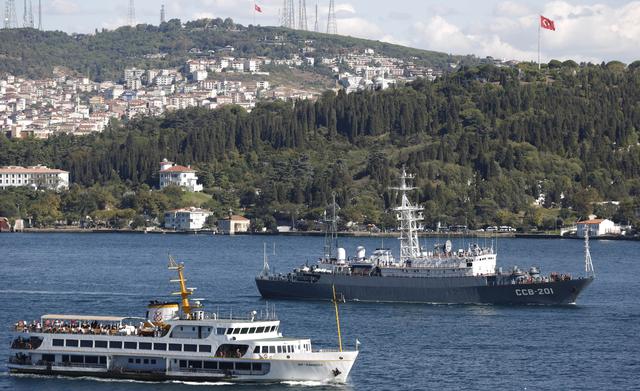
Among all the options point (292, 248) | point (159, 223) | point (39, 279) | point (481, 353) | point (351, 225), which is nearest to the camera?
point (481, 353)

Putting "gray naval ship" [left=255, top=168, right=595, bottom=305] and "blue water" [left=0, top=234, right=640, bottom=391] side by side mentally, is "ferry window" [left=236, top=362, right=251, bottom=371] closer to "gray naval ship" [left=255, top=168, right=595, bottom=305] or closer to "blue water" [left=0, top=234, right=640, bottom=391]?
"blue water" [left=0, top=234, right=640, bottom=391]

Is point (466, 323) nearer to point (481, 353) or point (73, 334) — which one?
point (481, 353)

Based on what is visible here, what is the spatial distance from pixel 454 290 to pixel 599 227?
97.3m

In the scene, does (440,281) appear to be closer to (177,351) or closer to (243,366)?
(243,366)

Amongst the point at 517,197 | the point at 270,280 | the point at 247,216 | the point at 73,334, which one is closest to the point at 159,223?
the point at 247,216

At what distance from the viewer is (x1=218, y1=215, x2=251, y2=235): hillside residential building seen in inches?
7234

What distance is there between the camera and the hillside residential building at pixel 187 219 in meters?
187

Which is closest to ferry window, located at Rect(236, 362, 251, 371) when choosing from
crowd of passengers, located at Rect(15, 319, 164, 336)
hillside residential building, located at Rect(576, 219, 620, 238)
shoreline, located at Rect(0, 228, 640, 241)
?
crowd of passengers, located at Rect(15, 319, 164, 336)

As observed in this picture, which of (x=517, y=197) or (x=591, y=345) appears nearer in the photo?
(x=591, y=345)

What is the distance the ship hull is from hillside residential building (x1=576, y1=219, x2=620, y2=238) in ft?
302

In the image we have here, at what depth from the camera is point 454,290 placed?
3177 inches

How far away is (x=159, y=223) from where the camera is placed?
193m

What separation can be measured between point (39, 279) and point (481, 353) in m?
43.9

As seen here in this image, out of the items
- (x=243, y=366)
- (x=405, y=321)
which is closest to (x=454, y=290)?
(x=405, y=321)
